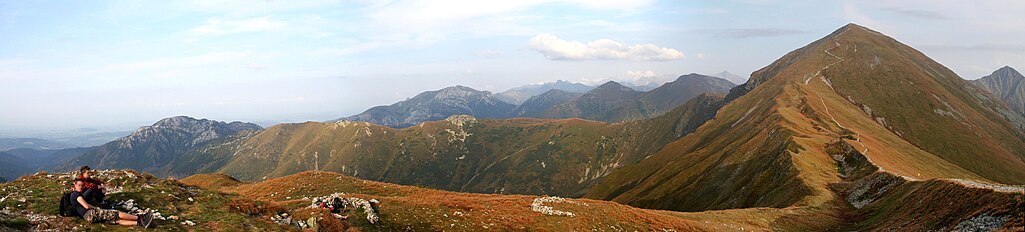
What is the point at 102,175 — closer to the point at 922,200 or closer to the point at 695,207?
the point at 922,200

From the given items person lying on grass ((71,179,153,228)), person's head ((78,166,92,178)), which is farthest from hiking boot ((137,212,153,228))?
person's head ((78,166,92,178))

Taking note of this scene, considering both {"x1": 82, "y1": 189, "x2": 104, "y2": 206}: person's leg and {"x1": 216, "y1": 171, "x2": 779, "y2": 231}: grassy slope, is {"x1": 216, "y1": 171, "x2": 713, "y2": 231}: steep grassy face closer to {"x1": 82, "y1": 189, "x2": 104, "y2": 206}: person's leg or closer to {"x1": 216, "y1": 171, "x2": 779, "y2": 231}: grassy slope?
{"x1": 216, "y1": 171, "x2": 779, "y2": 231}: grassy slope

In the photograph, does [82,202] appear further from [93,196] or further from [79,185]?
[93,196]

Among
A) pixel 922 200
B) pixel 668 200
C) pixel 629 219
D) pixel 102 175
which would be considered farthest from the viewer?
pixel 668 200

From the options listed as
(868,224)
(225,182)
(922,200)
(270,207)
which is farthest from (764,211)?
(225,182)

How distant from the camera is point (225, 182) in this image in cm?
7312

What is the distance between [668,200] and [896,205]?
7269 cm

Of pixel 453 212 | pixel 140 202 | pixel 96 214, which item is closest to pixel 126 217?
pixel 96 214

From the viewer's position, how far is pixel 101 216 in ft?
74.9

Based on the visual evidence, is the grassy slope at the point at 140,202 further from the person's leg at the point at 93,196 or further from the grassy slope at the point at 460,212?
the grassy slope at the point at 460,212

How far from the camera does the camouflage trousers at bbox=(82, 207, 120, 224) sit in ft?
74.5

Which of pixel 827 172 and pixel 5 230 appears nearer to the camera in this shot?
pixel 5 230

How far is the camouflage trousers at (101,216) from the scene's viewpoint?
2270 centimetres

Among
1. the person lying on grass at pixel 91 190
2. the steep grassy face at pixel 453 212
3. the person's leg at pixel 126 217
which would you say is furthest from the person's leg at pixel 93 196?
the steep grassy face at pixel 453 212
